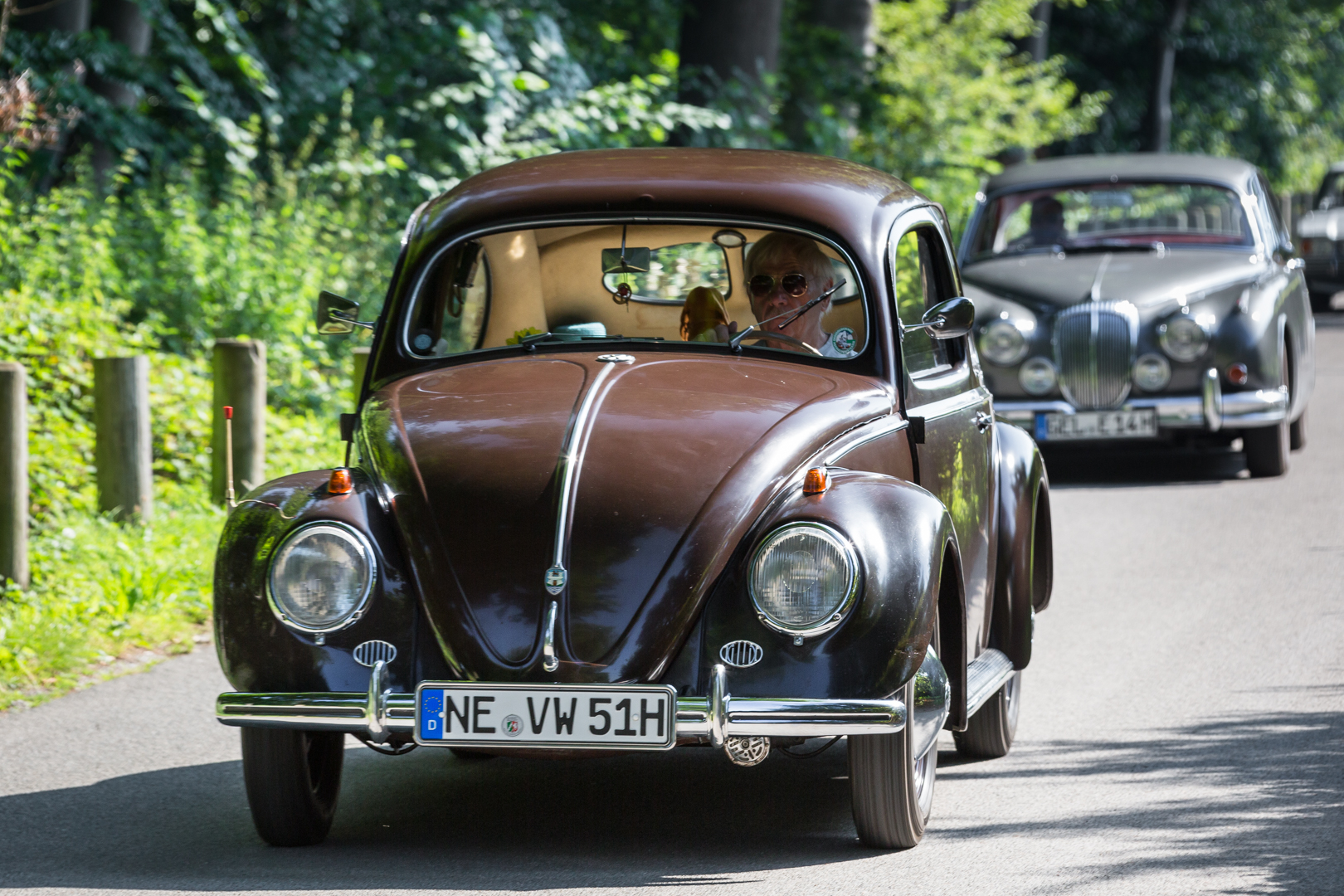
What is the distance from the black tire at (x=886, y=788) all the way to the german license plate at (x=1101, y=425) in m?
7.09

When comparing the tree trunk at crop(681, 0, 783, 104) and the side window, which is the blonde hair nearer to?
the side window

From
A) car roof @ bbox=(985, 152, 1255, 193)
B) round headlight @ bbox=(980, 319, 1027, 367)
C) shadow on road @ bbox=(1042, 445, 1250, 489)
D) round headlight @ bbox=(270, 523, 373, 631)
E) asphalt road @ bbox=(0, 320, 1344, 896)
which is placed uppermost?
car roof @ bbox=(985, 152, 1255, 193)

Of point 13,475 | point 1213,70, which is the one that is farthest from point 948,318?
point 1213,70

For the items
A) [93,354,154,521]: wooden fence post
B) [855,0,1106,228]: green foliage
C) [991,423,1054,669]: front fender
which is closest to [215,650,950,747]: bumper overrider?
[991,423,1054,669]: front fender

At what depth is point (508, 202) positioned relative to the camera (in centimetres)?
570

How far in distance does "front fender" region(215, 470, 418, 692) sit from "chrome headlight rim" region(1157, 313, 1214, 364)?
7.79 metres

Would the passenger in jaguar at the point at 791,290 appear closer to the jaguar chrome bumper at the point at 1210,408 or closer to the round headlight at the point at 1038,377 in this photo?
the jaguar chrome bumper at the point at 1210,408

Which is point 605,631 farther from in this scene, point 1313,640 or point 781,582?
point 1313,640

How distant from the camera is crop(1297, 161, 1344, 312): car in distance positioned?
24.4 meters

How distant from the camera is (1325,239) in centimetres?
2445

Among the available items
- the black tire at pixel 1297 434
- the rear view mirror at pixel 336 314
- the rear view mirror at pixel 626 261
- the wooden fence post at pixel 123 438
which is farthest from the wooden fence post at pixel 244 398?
the black tire at pixel 1297 434

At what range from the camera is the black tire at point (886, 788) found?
468 cm

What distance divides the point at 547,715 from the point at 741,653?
18.1 inches

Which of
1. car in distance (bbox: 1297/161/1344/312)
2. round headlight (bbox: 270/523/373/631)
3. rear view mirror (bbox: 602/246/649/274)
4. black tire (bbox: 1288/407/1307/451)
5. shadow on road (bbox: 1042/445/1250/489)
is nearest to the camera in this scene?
round headlight (bbox: 270/523/373/631)
